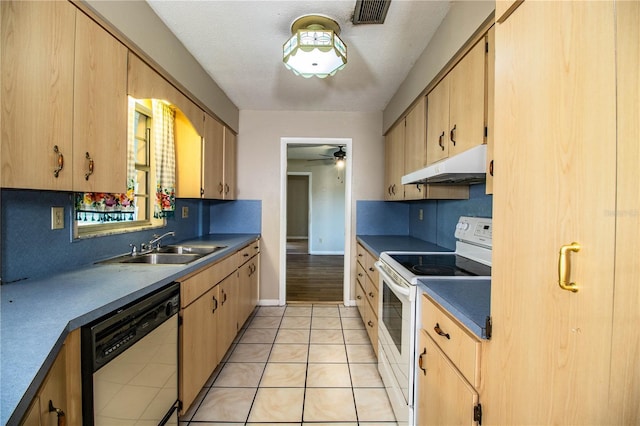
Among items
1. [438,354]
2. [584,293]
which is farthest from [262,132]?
[584,293]

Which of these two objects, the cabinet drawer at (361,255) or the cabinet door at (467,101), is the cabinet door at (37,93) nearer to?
the cabinet door at (467,101)

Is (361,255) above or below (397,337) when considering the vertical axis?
above

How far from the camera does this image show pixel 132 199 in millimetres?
2035

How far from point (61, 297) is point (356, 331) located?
7.85 ft

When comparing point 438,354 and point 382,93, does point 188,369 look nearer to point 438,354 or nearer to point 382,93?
point 438,354

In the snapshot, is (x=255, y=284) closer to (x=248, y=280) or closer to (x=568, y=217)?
(x=248, y=280)

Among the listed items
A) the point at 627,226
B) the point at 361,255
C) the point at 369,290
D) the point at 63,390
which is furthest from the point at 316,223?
the point at 627,226

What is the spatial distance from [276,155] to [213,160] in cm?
89

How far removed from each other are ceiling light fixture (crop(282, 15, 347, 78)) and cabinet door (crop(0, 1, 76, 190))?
1.03m

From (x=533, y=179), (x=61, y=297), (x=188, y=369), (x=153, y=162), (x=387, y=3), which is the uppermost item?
(x=387, y=3)

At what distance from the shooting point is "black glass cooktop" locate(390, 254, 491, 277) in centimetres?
146

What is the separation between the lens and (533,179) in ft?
2.24

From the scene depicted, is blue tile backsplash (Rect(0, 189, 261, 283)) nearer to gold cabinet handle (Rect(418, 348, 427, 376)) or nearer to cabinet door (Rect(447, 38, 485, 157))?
gold cabinet handle (Rect(418, 348, 427, 376))

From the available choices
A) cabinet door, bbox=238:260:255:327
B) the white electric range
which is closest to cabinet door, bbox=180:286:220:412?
cabinet door, bbox=238:260:255:327
